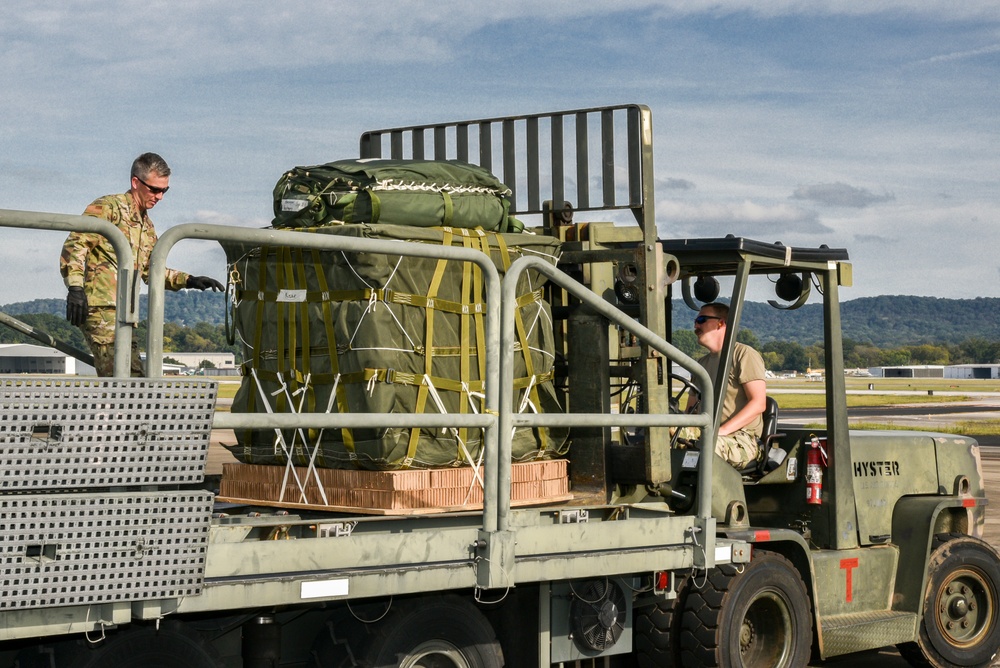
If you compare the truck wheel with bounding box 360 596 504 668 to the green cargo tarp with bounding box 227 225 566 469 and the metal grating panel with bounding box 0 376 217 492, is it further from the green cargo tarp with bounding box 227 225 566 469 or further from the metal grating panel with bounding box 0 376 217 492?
the metal grating panel with bounding box 0 376 217 492

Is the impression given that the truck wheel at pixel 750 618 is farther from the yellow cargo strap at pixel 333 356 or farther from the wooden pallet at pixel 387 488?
the yellow cargo strap at pixel 333 356

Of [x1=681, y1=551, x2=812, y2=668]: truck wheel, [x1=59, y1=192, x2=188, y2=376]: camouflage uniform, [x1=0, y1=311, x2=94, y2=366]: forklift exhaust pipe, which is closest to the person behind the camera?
[x1=0, y1=311, x2=94, y2=366]: forklift exhaust pipe

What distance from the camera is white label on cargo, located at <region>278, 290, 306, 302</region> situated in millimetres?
6172

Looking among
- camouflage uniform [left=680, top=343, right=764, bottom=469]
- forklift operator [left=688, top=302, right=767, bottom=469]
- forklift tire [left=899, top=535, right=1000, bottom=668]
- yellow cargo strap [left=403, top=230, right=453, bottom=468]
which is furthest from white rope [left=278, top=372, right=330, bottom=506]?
forklift tire [left=899, top=535, right=1000, bottom=668]

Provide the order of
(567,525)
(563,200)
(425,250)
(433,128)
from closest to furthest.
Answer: (425,250) < (567,525) < (563,200) < (433,128)

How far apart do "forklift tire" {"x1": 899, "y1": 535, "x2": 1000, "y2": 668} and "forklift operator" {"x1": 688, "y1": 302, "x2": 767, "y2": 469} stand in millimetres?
1670

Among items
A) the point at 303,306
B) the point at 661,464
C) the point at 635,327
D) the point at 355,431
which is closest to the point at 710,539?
the point at 661,464

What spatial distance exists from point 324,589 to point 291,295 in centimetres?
172

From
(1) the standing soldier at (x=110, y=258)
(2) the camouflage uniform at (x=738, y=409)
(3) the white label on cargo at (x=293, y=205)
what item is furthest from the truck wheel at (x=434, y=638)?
→ (2) the camouflage uniform at (x=738, y=409)

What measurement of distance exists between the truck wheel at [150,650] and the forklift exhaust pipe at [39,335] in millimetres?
1501

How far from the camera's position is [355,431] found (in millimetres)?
6059

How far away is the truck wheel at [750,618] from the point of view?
697cm

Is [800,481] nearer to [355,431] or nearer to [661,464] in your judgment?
[661,464]

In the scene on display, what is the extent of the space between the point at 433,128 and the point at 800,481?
3087 millimetres
